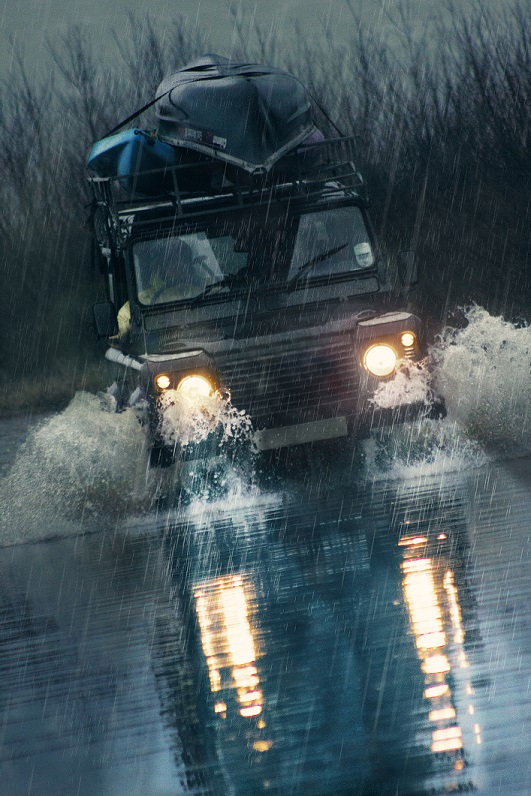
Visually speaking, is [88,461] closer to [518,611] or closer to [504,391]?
[504,391]

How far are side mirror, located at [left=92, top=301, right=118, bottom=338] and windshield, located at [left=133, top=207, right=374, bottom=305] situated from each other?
0.34m

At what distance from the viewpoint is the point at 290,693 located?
4.87 metres

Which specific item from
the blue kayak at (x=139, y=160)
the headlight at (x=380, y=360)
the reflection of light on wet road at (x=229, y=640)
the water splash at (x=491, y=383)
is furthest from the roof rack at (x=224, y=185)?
the reflection of light on wet road at (x=229, y=640)

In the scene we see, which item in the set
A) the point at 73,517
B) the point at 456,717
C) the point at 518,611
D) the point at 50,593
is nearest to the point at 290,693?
the point at 456,717

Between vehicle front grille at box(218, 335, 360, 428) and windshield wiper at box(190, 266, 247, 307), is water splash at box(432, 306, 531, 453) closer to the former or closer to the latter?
vehicle front grille at box(218, 335, 360, 428)

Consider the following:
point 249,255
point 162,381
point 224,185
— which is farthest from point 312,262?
point 162,381

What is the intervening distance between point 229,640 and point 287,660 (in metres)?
0.61

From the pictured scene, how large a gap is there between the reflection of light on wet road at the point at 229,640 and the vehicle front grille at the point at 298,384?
2553 millimetres

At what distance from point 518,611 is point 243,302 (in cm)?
556

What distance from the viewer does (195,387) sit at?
993 centimetres

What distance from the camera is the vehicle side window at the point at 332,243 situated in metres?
10.9

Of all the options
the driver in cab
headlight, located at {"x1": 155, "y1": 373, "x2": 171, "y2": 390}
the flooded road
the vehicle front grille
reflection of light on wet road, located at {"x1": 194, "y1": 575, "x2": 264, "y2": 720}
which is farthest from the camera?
the driver in cab

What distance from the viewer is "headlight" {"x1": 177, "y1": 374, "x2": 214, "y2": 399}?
32.5ft

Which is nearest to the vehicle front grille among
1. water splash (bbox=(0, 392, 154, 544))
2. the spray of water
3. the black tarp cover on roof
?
the spray of water
